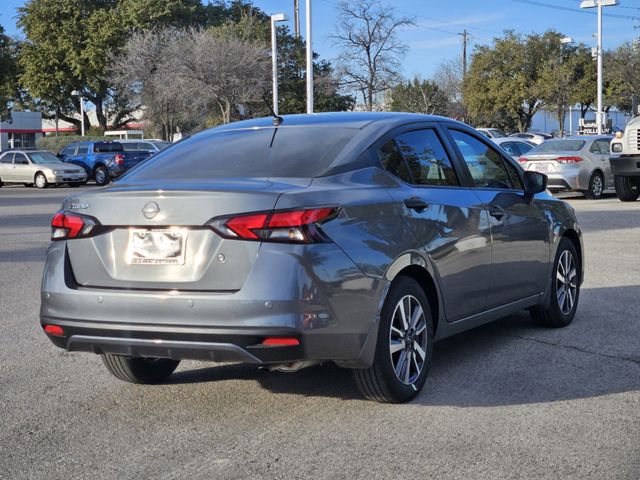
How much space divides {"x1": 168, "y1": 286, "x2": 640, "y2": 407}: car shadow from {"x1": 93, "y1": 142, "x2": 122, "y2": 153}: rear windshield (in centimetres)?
3372

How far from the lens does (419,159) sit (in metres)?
5.91

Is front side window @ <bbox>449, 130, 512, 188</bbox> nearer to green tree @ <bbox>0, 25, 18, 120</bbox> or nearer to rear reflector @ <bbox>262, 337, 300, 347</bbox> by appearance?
rear reflector @ <bbox>262, 337, 300, 347</bbox>

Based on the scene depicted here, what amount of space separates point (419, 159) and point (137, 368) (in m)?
2.18

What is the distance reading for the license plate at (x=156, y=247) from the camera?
15.6 ft

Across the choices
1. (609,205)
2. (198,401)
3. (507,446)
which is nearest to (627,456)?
(507,446)

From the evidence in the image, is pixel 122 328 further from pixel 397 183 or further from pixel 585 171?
pixel 585 171

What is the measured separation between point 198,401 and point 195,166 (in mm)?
1384

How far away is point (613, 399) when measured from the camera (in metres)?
5.40

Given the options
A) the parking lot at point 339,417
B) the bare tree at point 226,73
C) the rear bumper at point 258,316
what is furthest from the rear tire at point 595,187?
the bare tree at point 226,73

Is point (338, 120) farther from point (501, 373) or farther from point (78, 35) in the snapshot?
point (78, 35)

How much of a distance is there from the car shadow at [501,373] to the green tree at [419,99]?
55630 millimetres

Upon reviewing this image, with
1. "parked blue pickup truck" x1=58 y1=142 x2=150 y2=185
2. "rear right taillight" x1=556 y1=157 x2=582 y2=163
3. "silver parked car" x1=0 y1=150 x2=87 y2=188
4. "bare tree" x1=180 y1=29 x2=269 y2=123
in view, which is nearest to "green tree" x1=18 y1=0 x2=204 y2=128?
"bare tree" x1=180 y1=29 x2=269 y2=123

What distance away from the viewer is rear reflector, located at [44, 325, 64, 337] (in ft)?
16.6

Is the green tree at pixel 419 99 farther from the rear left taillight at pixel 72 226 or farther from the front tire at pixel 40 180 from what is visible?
the rear left taillight at pixel 72 226
